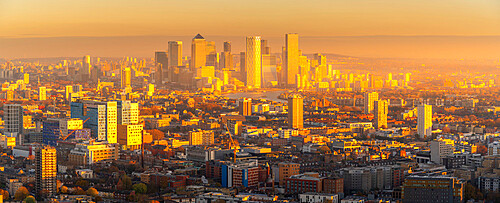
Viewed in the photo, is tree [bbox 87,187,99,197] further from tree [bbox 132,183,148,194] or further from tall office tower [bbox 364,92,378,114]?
tall office tower [bbox 364,92,378,114]

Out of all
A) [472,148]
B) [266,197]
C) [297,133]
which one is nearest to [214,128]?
[297,133]

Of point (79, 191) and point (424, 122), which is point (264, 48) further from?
point (79, 191)

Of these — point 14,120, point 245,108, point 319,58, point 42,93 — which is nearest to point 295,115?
point 245,108

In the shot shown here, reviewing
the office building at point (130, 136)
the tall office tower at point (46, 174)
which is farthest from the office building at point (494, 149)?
the tall office tower at point (46, 174)

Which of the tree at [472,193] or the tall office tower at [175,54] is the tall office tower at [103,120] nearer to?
the tree at [472,193]

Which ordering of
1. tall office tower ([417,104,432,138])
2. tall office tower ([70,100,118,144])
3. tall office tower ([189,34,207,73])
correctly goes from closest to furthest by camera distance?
1. tall office tower ([70,100,118,144])
2. tall office tower ([417,104,432,138])
3. tall office tower ([189,34,207,73])

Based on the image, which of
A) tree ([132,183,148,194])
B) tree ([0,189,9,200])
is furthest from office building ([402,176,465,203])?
tree ([0,189,9,200])

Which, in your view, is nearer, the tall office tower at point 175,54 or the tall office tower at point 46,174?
the tall office tower at point 46,174
